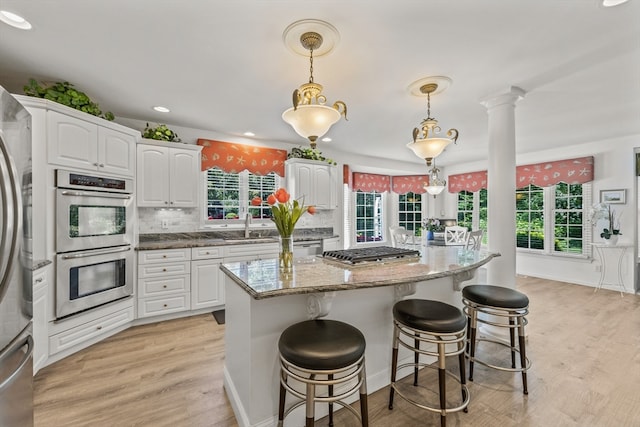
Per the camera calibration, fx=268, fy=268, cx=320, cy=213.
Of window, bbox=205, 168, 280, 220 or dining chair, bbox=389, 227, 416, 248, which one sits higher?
window, bbox=205, 168, 280, 220

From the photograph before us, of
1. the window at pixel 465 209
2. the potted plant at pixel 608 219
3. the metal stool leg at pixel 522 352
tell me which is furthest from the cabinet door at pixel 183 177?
the potted plant at pixel 608 219

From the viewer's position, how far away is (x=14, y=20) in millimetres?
1736

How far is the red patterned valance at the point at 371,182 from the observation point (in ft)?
20.0

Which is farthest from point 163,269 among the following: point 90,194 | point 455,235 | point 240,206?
point 455,235

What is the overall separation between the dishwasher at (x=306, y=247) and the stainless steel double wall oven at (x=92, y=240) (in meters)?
2.08

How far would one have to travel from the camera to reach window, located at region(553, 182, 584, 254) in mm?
4973

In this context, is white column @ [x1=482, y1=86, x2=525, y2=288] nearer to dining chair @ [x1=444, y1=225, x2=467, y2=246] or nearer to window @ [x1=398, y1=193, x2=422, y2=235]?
dining chair @ [x1=444, y1=225, x2=467, y2=246]

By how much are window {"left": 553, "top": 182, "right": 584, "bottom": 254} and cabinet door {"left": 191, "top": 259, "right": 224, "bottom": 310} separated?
6196 millimetres

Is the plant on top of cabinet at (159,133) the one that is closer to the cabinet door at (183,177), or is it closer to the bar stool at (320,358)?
the cabinet door at (183,177)

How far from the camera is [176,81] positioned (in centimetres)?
254

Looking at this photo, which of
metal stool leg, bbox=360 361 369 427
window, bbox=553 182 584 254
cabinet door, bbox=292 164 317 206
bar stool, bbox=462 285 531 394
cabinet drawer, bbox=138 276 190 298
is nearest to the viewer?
metal stool leg, bbox=360 361 369 427

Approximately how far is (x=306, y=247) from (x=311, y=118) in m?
2.78

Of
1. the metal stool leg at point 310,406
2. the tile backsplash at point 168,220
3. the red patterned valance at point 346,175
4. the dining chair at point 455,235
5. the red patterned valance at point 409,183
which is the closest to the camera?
the metal stool leg at point 310,406

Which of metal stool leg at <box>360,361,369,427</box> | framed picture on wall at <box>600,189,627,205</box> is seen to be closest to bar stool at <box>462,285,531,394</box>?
metal stool leg at <box>360,361,369,427</box>
